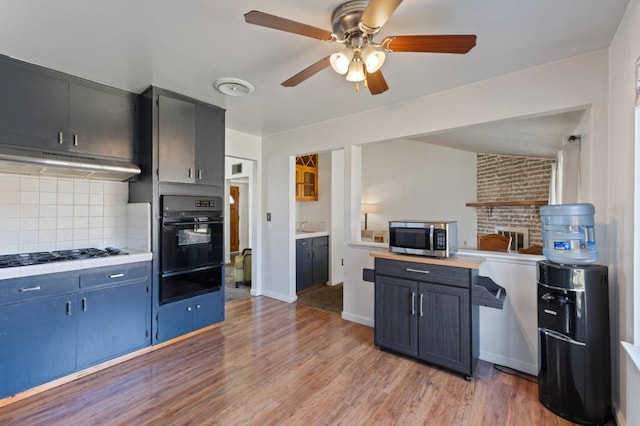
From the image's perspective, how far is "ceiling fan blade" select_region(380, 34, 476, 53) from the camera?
1.41 m

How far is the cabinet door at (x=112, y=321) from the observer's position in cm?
226

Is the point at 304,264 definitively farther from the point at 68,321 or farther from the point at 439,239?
the point at 68,321

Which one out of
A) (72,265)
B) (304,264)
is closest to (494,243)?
(304,264)

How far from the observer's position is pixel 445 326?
89.7 inches

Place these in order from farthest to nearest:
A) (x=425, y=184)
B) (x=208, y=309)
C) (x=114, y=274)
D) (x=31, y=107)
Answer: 1. (x=425, y=184)
2. (x=208, y=309)
3. (x=114, y=274)
4. (x=31, y=107)

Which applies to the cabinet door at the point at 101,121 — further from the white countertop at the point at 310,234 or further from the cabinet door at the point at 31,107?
the white countertop at the point at 310,234

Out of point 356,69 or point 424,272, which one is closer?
point 356,69

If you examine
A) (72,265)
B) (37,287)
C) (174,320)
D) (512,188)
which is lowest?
(174,320)

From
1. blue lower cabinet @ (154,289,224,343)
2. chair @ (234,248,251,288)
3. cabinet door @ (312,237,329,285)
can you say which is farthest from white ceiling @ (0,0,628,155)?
chair @ (234,248,251,288)

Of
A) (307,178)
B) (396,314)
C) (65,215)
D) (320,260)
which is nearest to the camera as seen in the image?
(396,314)

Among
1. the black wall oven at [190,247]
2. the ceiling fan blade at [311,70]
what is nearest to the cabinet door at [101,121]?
the black wall oven at [190,247]

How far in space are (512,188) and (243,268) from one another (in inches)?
200

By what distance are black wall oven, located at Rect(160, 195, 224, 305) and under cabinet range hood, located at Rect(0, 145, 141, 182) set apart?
45 centimetres

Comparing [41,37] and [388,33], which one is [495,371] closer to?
[388,33]
